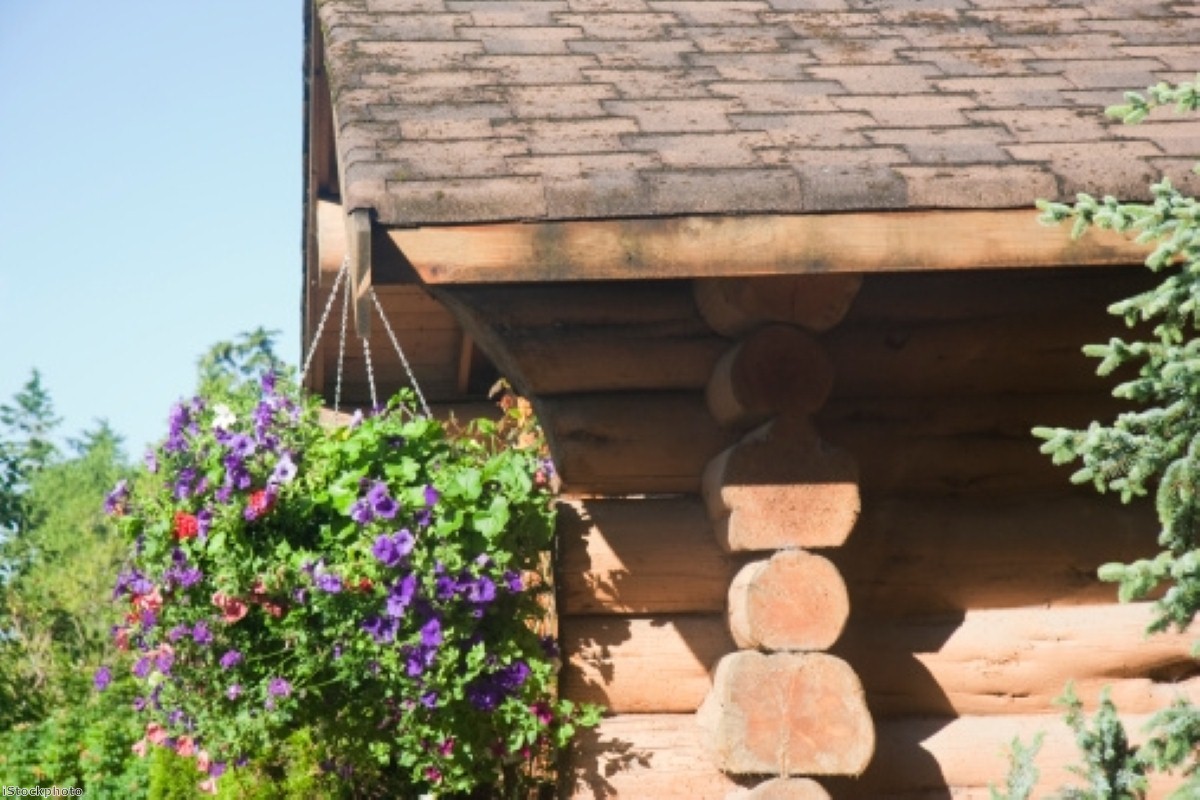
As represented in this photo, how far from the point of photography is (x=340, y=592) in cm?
440

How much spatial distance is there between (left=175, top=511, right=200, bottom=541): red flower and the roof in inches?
39.3

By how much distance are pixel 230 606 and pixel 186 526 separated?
0.78 feet

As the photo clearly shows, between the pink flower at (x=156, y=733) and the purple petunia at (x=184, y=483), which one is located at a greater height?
the purple petunia at (x=184, y=483)

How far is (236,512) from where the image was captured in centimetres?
445

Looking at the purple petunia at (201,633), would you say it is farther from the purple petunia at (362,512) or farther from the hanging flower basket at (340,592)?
the purple petunia at (362,512)

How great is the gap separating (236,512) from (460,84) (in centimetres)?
129

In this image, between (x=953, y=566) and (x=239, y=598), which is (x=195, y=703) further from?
(x=953, y=566)

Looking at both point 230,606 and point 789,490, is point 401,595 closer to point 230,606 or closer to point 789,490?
point 230,606

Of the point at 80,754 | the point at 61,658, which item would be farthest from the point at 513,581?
the point at 61,658

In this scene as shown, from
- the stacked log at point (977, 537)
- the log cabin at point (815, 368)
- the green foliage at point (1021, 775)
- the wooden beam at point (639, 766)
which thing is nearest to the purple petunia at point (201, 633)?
the log cabin at point (815, 368)

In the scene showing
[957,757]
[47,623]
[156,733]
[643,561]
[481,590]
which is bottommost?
[957,757]

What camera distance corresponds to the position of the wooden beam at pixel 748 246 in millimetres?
3924

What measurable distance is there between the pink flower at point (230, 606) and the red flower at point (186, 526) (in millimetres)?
170

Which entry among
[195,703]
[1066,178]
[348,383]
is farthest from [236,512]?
[348,383]
